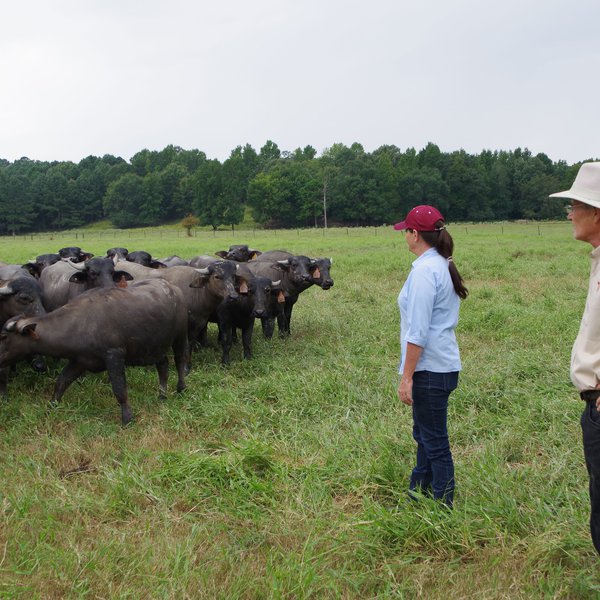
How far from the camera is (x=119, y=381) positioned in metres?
6.75

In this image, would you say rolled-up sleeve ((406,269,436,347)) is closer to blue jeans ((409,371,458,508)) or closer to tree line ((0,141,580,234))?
blue jeans ((409,371,458,508))

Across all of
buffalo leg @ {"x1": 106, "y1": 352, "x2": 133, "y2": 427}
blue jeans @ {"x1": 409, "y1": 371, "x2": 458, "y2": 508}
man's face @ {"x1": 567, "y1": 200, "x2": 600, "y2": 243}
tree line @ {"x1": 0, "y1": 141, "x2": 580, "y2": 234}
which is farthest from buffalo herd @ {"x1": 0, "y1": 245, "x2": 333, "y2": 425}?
tree line @ {"x1": 0, "y1": 141, "x2": 580, "y2": 234}

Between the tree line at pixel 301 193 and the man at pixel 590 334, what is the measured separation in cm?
7834

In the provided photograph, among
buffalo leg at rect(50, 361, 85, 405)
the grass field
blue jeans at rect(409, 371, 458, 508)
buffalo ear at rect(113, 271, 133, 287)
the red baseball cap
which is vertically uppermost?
the red baseball cap

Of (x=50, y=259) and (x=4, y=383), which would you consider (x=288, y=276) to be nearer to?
(x=50, y=259)

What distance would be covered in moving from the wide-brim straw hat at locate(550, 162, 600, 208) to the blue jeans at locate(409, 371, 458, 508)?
1588 mm

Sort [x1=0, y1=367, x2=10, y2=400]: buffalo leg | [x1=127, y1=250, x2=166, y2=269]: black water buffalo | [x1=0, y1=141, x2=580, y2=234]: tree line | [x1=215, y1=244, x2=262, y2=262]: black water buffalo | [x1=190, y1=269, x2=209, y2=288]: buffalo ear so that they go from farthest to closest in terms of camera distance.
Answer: [x1=0, y1=141, x2=580, y2=234]: tree line → [x1=215, y1=244, x2=262, y2=262]: black water buffalo → [x1=127, y1=250, x2=166, y2=269]: black water buffalo → [x1=190, y1=269, x2=209, y2=288]: buffalo ear → [x1=0, y1=367, x2=10, y2=400]: buffalo leg

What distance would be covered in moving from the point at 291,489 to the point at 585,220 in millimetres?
3142

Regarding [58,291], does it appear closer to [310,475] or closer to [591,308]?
[310,475]

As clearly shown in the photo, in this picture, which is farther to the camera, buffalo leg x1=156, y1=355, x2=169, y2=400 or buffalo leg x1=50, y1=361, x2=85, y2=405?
buffalo leg x1=156, y1=355, x2=169, y2=400

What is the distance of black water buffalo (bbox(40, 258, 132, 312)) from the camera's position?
8875 mm

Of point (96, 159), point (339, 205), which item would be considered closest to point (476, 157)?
point (339, 205)

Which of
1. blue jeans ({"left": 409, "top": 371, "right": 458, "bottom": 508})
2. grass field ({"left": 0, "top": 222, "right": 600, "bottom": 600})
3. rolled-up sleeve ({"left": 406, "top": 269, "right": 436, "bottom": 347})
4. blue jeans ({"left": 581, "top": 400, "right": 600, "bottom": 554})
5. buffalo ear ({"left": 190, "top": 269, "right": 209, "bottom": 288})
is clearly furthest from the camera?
buffalo ear ({"left": 190, "top": 269, "right": 209, "bottom": 288})

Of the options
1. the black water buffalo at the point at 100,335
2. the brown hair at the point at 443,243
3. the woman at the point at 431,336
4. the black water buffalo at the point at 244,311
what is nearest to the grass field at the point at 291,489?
the woman at the point at 431,336
